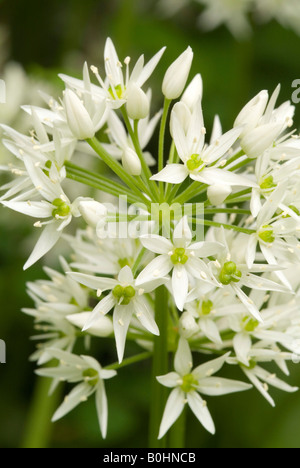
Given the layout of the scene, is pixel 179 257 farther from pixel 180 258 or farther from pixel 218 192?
pixel 218 192

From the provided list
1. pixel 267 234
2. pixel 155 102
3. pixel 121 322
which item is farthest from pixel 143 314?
pixel 155 102

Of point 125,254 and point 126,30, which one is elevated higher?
point 126,30

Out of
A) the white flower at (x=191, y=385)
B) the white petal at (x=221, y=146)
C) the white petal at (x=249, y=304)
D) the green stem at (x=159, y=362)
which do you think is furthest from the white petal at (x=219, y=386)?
the white petal at (x=221, y=146)

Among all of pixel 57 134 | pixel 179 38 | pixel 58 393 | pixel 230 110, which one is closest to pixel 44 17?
pixel 179 38

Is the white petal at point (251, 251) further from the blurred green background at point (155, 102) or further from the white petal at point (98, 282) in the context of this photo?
the blurred green background at point (155, 102)
